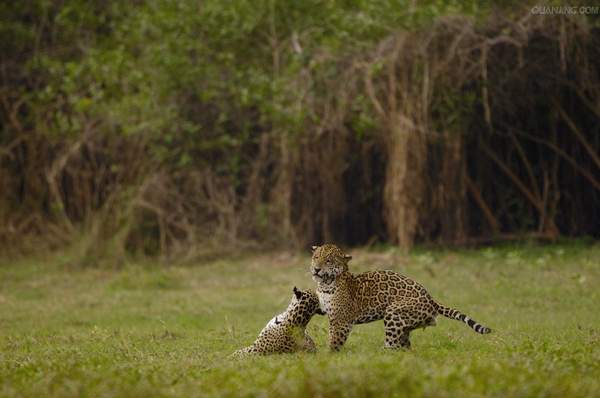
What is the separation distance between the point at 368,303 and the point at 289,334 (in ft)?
2.65

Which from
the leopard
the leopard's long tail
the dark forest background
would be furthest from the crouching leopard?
the dark forest background

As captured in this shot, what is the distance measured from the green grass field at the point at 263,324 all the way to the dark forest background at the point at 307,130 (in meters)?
1.29

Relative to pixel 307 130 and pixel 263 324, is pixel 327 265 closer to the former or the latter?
pixel 263 324

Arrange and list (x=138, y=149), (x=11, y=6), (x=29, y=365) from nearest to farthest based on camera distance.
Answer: (x=29, y=365)
(x=138, y=149)
(x=11, y=6)

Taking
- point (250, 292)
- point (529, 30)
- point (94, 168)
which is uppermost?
point (529, 30)

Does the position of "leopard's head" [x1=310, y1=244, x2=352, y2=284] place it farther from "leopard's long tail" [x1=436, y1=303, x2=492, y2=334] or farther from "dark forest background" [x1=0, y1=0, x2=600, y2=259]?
"dark forest background" [x1=0, y1=0, x2=600, y2=259]

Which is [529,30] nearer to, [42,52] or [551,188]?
[551,188]

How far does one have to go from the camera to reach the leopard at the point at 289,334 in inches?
385

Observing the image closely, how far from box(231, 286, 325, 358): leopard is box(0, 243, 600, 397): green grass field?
0.33m

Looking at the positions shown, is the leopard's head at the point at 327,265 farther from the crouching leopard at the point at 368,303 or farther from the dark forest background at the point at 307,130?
the dark forest background at the point at 307,130

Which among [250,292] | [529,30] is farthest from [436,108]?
[250,292]

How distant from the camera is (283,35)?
73.4 ft

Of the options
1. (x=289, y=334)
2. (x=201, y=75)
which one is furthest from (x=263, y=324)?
(x=201, y=75)

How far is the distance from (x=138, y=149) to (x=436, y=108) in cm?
704
